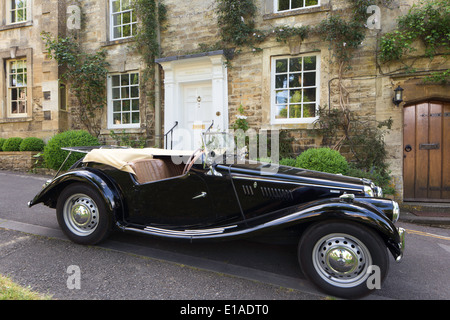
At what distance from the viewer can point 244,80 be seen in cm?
732

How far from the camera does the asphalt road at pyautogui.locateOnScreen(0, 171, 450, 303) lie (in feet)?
7.39

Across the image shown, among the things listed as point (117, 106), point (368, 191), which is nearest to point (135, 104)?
point (117, 106)

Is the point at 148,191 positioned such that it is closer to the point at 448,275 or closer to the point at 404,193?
the point at 448,275

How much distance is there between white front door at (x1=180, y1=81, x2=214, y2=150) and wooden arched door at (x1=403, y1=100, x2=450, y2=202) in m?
4.95

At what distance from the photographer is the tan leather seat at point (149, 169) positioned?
303cm

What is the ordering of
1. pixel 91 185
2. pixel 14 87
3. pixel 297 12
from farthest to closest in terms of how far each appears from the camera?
pixel 14 87, pixel 297 12, pixel 91 185

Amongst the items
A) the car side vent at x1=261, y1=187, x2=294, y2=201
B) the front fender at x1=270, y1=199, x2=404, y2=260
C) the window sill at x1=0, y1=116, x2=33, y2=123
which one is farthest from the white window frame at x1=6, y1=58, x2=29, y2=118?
the front fender at x1=270, y1=199, x2=404, y2=260

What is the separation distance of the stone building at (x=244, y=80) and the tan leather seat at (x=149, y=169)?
4115 millimetres

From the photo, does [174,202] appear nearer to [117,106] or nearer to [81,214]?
[81,214]

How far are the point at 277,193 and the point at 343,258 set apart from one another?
77 centimetres

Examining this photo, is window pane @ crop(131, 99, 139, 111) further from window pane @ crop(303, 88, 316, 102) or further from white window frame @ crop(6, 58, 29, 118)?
window pane @ crop(303, 88, 316, 102)

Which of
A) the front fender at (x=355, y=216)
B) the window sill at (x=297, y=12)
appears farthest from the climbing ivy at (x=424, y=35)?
the front fender at (x=355, y=216)

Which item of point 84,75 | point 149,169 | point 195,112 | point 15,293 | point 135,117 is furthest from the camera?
point 135,117

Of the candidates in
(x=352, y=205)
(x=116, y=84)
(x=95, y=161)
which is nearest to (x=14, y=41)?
(x=116, y=84)
